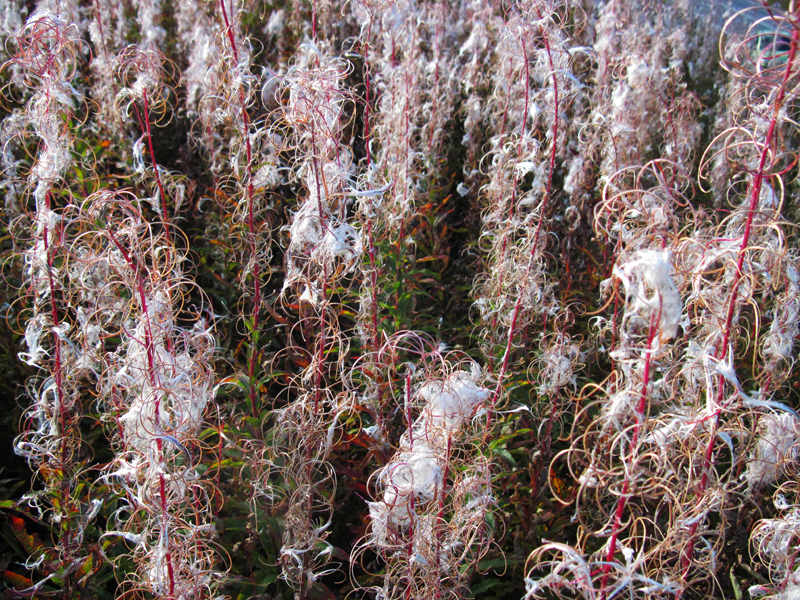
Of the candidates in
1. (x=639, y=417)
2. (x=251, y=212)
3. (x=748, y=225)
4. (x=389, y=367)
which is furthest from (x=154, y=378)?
(x=748, y=225)

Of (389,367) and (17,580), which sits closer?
(389,367)

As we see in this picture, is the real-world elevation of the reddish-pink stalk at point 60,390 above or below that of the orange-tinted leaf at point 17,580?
above

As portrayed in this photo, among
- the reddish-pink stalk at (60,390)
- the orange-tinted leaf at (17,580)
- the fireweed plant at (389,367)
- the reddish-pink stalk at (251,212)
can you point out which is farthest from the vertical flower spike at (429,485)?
the orange-tinted leaf at (17,580)

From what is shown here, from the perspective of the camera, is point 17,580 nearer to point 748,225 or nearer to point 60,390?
point 60,390

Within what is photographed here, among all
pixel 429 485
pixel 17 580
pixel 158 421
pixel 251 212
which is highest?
pixel 251 212

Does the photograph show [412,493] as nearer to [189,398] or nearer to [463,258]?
[189,398]

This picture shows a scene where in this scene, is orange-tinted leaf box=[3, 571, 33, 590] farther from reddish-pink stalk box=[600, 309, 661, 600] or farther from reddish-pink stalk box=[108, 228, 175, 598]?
reddish-pink stalk box=[600, 309, 661, 600]

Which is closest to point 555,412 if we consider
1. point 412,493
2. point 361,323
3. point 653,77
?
point 361,323

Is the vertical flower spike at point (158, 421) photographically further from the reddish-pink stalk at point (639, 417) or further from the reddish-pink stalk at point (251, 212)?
the reddish-pink stalk at point (639, 417)

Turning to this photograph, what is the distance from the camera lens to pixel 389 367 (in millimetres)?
1622

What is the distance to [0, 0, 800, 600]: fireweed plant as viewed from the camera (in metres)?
1.27

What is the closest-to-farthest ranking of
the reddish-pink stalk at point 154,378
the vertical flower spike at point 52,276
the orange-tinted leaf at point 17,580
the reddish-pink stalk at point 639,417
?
the reddish-pink stalk at point 639,417
the reddish-pink stalk at point 154,378
the vertical flower spike at point 52,276
the orange-tinted leaf at point 17,580

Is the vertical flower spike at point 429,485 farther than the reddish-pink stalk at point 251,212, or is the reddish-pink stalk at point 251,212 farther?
the reddish-pink stalk at point 251,212

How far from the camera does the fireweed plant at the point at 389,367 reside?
1272mm
